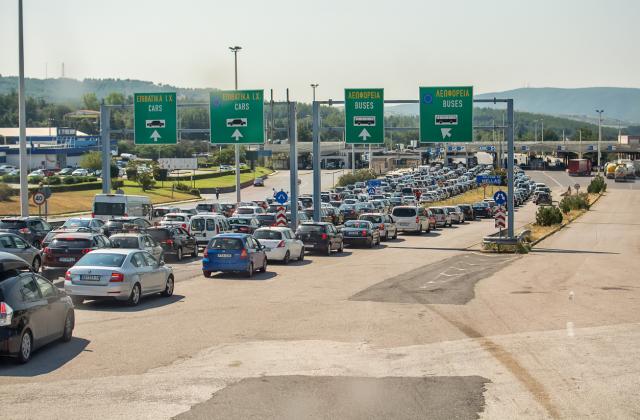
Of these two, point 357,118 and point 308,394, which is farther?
point 357,118

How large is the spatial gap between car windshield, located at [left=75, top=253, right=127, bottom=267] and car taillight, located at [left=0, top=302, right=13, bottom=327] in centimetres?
784

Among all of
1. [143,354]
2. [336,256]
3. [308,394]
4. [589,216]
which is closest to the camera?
[308,394]

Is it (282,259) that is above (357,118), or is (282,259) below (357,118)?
below

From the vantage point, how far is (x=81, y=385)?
42.0 feet

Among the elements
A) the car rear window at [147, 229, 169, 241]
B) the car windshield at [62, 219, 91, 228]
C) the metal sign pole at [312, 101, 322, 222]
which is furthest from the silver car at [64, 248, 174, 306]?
the metal sign pole at [312, 101, 322, 222]

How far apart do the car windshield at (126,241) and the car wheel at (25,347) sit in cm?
1553

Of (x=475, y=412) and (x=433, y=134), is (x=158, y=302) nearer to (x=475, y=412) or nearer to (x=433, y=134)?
(x=475, y=412)

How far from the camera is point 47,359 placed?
14.8 m

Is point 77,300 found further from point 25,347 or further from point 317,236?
point 317,236

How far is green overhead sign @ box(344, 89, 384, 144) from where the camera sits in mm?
47156

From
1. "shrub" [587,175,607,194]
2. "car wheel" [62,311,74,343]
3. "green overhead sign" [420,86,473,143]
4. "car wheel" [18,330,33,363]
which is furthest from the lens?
"shrub" [587,175,607,194]

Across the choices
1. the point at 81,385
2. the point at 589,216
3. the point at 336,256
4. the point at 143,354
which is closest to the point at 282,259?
the point at 336,256

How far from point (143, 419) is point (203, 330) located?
7238 mm

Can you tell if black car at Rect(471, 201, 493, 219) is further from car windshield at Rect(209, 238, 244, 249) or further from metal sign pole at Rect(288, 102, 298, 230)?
car windshield at Rect(209, 238, 244, 249)
